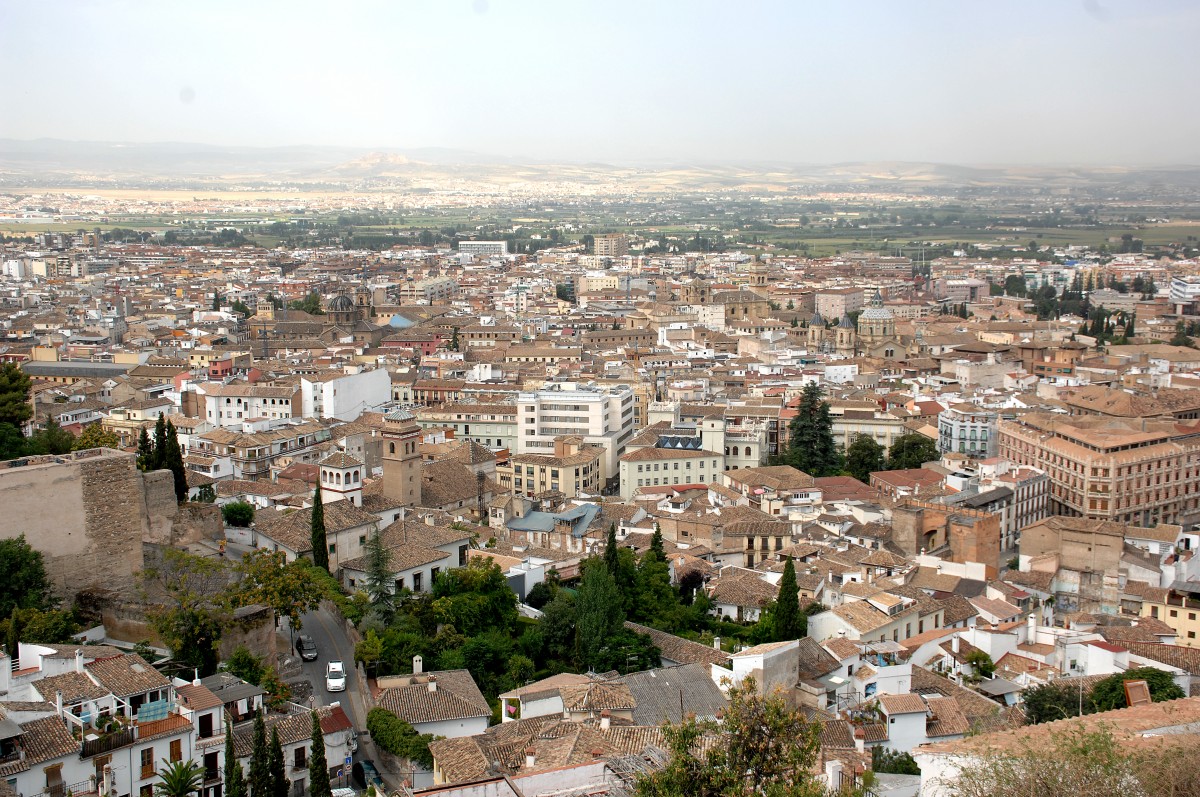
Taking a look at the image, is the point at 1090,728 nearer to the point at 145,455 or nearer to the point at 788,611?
the point at 788,611

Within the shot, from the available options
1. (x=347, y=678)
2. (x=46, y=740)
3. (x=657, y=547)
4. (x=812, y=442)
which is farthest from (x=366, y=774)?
(x=812, y=442)

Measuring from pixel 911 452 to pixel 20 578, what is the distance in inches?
711

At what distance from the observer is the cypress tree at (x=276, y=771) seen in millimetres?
9727

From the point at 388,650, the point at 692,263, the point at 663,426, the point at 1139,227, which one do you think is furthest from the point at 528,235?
the point at 388,650

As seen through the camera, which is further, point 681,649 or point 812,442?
point 812,442

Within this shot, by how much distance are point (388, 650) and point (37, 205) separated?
13836 cm

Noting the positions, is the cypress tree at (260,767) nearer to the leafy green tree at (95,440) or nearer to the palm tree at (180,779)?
the palm tree at (180,779)

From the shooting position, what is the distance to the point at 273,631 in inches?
508

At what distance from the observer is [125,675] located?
1027 centimetres

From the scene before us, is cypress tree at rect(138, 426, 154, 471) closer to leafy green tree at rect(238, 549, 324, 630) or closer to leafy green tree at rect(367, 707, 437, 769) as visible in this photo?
leafy green tree at rect(238, 549, 324, 630)

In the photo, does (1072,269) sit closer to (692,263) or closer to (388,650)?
(692,263)

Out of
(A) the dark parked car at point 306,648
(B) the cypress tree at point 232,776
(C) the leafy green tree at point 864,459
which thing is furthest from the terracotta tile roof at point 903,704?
(C) the leafy green tree at point 864,459

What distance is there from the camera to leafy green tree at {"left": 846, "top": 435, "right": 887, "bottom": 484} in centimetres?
2534

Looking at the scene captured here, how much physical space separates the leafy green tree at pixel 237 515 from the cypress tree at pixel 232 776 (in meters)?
7.55
